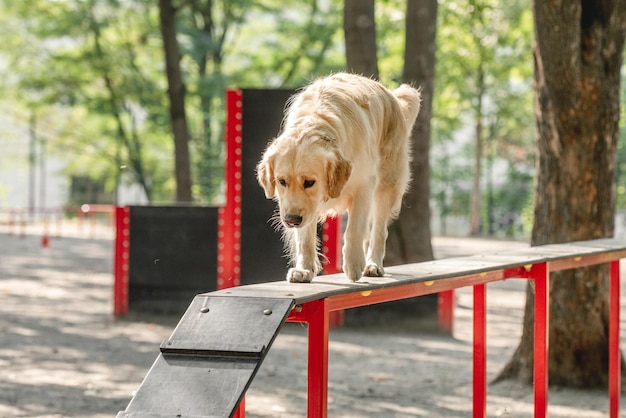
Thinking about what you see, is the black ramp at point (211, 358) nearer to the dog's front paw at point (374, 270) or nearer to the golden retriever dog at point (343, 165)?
the golden retriever dog at point (343, 165)

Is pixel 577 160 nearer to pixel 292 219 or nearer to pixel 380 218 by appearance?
pixel 380 218

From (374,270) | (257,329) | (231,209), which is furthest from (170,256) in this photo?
(257,329)

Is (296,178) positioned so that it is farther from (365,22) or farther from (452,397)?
(365,22)

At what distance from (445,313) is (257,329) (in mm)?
8835

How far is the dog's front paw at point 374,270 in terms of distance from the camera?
5.17 m

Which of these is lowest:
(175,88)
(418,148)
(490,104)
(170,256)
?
(170,256)

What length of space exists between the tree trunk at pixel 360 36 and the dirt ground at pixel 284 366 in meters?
3.43

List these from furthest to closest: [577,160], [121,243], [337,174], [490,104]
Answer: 1. [490,104]
2. [121,243]
3. [577,160]
4. [337,174]

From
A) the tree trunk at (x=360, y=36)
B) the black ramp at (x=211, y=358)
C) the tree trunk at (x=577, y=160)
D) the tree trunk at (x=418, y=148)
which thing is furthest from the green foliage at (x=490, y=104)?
the black ramp at (x=211, y=358)

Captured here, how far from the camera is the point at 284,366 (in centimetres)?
975

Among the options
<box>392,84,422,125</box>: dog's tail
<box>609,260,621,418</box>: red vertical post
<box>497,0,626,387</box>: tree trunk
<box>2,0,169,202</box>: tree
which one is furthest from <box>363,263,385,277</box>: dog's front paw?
<box>2,0,169,202</box>: tree

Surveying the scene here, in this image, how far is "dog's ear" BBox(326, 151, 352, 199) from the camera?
4.49 meters

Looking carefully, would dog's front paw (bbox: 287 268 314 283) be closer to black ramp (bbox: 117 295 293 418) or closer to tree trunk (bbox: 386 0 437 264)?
black ramp (bbox: 117 295 293 418)

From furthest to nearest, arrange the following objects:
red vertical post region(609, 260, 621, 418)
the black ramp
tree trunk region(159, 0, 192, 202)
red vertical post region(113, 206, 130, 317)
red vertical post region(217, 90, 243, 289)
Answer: tree trunk region(159, 0, 192, 202), red vertical post region(113, 206, 130, 317), red vertical post region(217, 90, 243, 289), red vertical post region(609, 260, 621, 418), the black ramp
